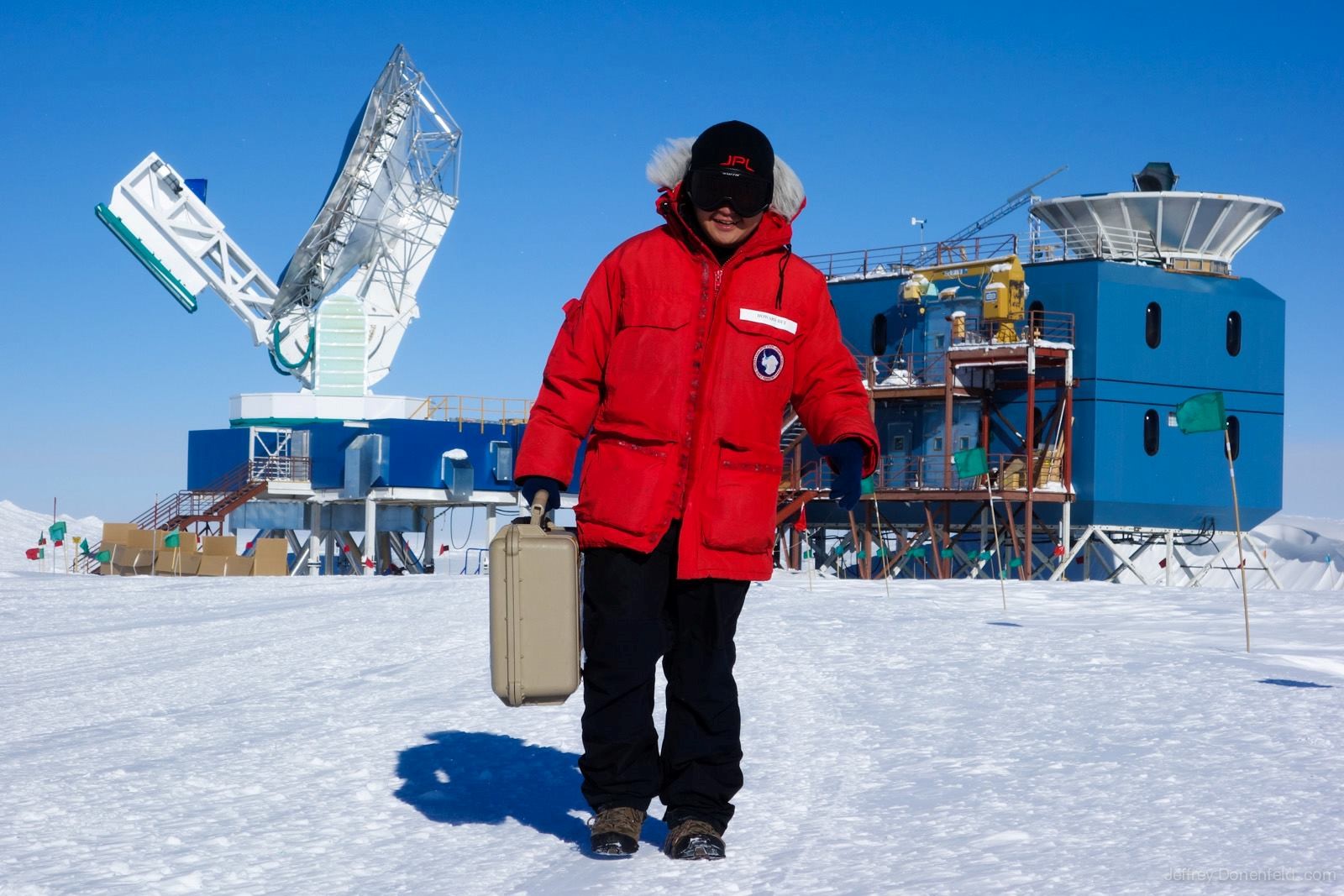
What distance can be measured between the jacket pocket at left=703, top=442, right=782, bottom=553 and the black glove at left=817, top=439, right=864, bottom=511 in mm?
164

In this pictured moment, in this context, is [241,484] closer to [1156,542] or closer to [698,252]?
[1156,542]

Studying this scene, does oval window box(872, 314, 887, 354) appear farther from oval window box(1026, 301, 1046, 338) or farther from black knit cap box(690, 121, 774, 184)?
black knit cap box(690, 121, 774, 184)

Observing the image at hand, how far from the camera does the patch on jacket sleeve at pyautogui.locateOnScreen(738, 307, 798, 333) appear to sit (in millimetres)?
3766

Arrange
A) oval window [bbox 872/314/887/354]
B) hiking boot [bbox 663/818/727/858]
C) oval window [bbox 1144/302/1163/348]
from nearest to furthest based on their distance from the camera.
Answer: hiking boot [bbox 663/818/727/858], oval window [bbox 1144/302/1163/348], oval window [bbox 872/314/887/354]

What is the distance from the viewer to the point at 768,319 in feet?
12.5

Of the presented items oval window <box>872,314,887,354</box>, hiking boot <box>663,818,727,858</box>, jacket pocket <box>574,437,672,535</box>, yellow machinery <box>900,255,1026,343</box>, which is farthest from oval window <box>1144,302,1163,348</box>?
hiking boot <box>663,818,727,858</box>

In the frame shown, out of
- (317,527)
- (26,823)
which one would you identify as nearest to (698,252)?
(26,823)

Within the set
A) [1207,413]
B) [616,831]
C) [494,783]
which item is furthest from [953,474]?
[616,831]

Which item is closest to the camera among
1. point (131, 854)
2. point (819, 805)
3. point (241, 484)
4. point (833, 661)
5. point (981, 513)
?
point (131, 854)

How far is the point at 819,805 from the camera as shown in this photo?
13.1 feet

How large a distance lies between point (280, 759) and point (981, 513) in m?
26.5

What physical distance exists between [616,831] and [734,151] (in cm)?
173

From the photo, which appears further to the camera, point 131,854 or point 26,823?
point 26,823

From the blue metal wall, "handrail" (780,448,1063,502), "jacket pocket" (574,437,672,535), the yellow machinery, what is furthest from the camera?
the blue metal wall
